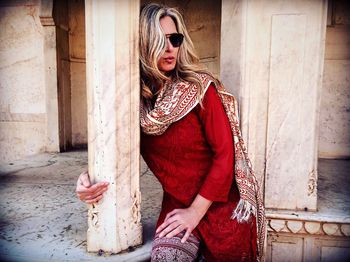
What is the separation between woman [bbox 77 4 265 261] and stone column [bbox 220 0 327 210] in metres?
0.48

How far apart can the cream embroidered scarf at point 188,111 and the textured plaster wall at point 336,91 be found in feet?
9.43

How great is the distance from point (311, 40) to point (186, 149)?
1.11m

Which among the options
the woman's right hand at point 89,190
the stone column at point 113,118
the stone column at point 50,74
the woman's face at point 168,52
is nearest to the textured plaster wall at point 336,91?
the woman's face at point 168,52

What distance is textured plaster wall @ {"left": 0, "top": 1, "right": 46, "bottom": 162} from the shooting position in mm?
4488

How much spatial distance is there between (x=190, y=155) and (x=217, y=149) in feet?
0.50

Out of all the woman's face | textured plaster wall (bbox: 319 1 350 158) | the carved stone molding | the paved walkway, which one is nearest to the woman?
the woman's face

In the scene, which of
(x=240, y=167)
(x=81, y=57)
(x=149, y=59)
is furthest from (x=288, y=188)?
(x=81, y=57)

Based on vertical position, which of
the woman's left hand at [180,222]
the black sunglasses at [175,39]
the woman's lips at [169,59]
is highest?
the black sunglasses at [175,39]

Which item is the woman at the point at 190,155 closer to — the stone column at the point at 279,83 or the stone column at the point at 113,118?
the stone column at the point at 113,118

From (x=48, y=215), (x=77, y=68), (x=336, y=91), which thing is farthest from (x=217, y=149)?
(x=77, y=68)

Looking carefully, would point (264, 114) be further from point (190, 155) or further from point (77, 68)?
point (77, 68)

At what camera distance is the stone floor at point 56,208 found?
161 centimetres

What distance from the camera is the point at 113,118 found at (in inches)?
57.2

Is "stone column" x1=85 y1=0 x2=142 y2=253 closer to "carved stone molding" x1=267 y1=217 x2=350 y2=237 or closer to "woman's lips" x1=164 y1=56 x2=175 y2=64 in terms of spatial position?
"woman's lips" x1=164 y1=56 x2=175 y2=64
